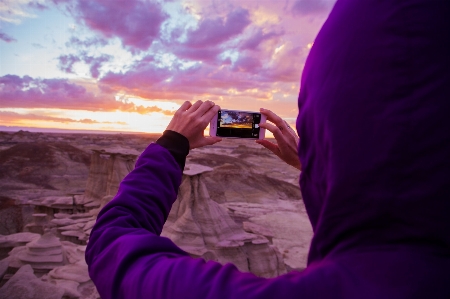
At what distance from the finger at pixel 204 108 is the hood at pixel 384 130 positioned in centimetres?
42

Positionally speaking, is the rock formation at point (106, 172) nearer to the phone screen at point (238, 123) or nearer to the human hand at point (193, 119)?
the phone screen at point (238, 123)

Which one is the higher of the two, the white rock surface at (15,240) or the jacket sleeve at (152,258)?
the jacket sleeve at (152,258)

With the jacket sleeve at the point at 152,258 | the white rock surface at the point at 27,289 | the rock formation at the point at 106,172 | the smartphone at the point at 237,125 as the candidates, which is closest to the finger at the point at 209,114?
the jacket sleeve at the point at 152,258

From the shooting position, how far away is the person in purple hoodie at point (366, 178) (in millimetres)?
576

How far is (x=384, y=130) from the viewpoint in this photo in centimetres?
61

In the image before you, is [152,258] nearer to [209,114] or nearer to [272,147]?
[209,114]

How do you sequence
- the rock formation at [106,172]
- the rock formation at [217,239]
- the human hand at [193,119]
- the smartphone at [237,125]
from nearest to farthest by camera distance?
1. the human hand at [193,119]
2. the smartphone at [237,125]
3. the rock formation at [217,239]
4. the rock formation at [106,172]

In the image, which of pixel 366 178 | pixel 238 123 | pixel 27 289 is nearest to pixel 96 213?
pixel 27 289

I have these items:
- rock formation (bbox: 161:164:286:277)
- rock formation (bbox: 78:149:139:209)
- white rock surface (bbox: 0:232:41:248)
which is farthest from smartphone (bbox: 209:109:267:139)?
rock formation (bbox: 78:149:139:209)

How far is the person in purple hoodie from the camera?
1.89ft

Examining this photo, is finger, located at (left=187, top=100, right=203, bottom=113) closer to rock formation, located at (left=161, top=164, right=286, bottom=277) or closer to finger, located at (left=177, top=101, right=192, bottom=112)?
finger, located at (left=177, top=101, right=192, bottom=112)

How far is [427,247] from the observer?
58 centimetres

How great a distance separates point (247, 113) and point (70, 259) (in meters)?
9.57

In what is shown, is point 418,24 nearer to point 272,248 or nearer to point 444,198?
point 444,198
